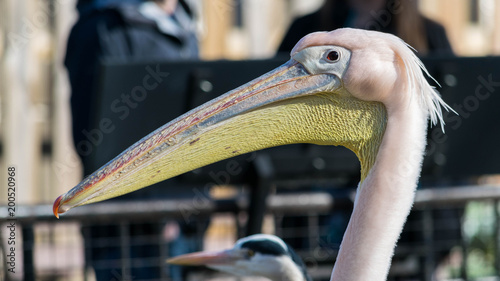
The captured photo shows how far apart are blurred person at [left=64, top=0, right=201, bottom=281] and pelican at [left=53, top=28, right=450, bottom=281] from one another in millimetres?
1674

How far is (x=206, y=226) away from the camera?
3775 millimetres

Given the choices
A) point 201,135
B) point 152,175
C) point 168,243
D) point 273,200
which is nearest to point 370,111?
point 201,135

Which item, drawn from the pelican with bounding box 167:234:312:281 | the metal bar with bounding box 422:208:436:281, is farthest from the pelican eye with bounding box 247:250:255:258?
the metal bar with bounding box 422:208:436:281

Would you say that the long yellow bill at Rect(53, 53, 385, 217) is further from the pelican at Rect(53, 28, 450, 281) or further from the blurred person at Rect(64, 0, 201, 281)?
the blurred person at Rect(64, 0, 201, 281)

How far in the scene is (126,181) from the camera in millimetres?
1771

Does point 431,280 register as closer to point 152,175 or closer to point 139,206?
point 139,206

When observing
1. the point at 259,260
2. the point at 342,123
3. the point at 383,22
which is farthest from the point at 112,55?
the point at 342,123

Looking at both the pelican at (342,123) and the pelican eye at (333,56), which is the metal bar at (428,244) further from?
the pelican eye at (333,56)

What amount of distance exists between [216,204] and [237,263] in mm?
826

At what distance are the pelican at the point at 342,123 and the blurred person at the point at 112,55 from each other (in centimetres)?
167

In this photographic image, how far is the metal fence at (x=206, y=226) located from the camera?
10.8 ft

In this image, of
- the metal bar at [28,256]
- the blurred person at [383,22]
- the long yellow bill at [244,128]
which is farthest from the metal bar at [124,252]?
the long yellow bill at [244,128]

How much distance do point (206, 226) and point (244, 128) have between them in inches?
78.7

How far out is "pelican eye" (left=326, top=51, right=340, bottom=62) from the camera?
1.84 metres
